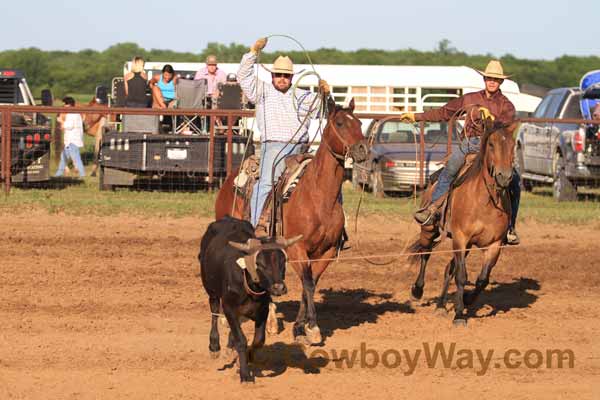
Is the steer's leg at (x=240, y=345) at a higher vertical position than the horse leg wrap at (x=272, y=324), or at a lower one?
higher

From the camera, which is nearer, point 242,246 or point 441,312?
point 242,246

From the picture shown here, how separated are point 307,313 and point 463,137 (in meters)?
3.20

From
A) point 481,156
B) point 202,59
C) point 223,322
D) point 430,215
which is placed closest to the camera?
point 223,322

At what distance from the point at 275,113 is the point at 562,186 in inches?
453

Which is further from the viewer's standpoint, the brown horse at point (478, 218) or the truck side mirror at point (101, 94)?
the truck side mirror at point (101, 94)

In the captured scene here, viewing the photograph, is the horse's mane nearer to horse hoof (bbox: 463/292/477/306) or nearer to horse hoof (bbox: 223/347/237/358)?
horse hoof (bbox: 463/292/477/306)

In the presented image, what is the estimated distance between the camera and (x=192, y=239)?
15.9m

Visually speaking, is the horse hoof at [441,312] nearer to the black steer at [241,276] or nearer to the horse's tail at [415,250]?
the horse's tail at [415,250]

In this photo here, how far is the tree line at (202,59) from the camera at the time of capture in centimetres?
6162

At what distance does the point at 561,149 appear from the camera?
826 inches

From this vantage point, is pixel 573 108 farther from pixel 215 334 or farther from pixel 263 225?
pixel 215 334

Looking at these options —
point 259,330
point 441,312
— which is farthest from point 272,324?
point 441,312

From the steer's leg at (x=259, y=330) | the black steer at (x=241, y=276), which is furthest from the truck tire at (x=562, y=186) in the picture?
the steer's leg at (x=259, y=330)

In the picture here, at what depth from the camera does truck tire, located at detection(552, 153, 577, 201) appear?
68.5 ft
